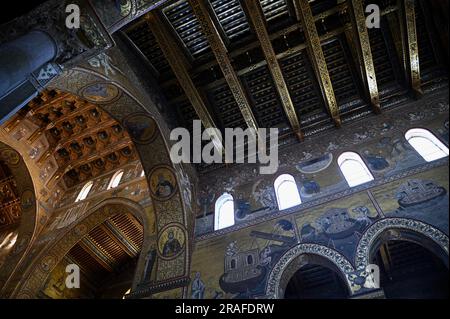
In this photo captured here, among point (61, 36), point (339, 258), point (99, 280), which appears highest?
point (99, 280)

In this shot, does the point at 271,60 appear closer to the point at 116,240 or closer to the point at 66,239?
the point at 66,239

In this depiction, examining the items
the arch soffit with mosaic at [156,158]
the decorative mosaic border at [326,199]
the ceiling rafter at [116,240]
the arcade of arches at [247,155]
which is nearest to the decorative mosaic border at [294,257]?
the arcade of arches at [247,155]

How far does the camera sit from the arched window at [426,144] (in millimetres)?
7016

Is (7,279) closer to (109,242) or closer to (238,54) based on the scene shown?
(109,242)

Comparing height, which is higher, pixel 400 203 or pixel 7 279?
pixel 7 279

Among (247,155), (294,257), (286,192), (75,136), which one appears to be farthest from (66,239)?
(294,257)

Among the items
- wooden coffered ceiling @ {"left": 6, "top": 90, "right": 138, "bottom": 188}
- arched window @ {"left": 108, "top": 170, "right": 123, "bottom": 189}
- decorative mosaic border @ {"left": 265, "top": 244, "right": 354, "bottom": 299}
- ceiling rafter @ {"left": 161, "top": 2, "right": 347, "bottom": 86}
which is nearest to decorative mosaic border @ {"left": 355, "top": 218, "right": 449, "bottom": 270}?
decorative mosaic border @ {"left": 265, "top": 244, "right": 354, "bottom": 299}

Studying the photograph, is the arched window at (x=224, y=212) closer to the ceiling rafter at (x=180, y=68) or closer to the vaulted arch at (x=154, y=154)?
the vaulted arch at (x=154, y=154)

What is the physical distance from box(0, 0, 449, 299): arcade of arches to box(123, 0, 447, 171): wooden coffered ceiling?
0.04 metres

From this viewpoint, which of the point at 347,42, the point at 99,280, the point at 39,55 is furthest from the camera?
the point at 99,280

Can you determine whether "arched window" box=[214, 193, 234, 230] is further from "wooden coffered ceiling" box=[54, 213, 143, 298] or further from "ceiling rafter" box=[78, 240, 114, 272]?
"ceiling rafter" box=[78, 240, 114, 272]

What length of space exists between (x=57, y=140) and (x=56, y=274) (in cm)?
459

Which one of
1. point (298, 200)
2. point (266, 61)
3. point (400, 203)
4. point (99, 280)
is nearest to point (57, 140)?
point (99, 280)

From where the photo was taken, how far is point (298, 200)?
7.68 metres
